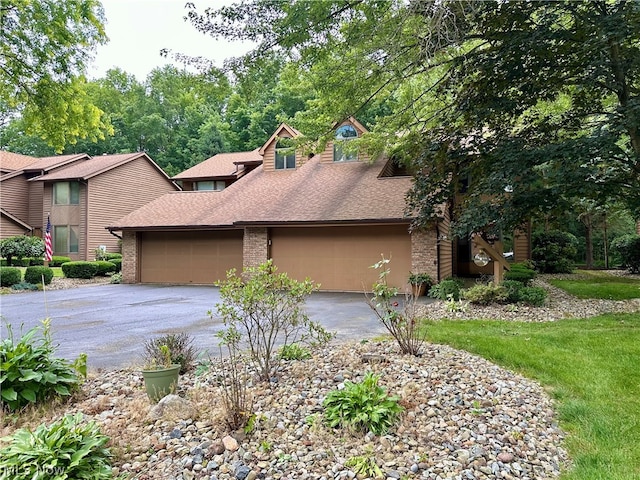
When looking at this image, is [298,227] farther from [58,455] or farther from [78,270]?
[58,455]

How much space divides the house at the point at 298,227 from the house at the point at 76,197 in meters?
6.91

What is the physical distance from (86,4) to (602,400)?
41.8ft

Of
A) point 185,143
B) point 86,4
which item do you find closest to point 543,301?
point 86,4

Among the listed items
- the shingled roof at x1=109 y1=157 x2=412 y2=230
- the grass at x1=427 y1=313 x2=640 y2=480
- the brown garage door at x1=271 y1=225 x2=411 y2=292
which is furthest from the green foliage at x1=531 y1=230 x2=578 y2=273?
the grass at x1=427 y1=313 x2=640 y2=480

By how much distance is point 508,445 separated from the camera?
308 centimetres

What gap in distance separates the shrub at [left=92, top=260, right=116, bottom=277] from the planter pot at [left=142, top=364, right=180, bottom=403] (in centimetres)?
1717

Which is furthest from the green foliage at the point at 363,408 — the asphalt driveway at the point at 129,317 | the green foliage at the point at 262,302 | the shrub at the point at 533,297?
the shrub at the point at 533,297

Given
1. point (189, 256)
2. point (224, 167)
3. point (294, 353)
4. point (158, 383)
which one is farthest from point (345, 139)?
point (158, 383)

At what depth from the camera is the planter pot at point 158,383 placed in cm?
378

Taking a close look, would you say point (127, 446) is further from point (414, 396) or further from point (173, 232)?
point (173, 232)

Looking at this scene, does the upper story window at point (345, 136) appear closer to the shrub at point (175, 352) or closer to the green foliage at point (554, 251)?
the green foliage at point (554, 251)

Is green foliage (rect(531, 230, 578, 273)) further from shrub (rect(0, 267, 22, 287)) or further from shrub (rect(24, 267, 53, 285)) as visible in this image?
shrub (rect(0, 267, 22, 287))

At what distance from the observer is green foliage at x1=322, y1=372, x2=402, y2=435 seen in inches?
125

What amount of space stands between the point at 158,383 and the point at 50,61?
10406mm
